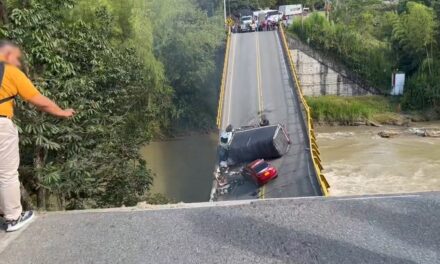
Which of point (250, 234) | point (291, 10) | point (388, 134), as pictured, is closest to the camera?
A: point (250, 234)

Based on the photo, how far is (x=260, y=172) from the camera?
42.4 ft

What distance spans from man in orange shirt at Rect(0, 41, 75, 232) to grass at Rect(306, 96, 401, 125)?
26.9 metres

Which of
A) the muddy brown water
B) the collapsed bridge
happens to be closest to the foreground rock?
the muddy brown water

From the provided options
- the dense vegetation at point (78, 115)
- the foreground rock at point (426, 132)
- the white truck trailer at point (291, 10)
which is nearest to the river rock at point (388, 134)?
the foreground rock at point (426, 132)

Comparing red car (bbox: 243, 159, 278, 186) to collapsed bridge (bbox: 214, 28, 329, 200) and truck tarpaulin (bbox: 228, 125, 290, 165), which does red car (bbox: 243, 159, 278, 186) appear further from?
truck tarpaulin (bbox: 228, 125, 290, 165)

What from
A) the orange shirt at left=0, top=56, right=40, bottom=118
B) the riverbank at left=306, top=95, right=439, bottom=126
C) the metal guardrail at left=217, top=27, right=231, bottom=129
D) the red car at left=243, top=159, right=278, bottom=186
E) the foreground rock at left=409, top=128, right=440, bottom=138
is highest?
the orange shirt at left=0, top=56, right=40, bottom=118

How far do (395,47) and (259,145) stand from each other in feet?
69.4

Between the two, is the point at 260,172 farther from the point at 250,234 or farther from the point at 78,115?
the point at 250,234

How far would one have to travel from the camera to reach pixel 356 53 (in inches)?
1241

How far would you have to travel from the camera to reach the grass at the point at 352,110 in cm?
2888

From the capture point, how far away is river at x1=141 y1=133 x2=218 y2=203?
1783 centimetres

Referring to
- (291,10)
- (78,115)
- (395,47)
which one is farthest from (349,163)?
(291,10)

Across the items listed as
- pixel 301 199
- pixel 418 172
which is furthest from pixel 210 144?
pixel 301 199

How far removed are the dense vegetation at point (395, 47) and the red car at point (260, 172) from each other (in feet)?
63.3
